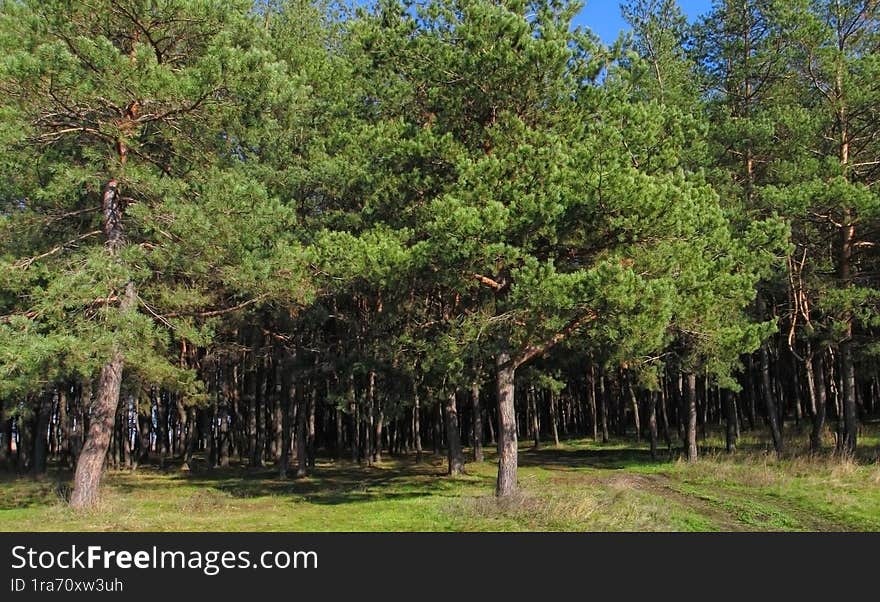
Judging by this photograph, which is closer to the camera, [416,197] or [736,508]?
[736,508]

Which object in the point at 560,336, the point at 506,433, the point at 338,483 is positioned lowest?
the point at 338,483

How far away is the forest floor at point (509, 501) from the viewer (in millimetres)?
13352

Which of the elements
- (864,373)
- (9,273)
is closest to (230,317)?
(9,273)

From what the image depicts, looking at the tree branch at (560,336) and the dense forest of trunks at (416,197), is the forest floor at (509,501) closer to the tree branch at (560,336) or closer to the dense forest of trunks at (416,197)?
the dense forest of trunks at (416,197)

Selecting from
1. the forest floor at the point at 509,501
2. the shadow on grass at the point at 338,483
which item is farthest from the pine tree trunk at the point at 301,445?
the forest floor at the point at 509,501

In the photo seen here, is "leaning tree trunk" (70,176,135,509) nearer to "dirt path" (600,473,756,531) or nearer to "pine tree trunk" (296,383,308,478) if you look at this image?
"pine tree trunk" (296,383,308,478)

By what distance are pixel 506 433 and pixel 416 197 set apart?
6.28 meters

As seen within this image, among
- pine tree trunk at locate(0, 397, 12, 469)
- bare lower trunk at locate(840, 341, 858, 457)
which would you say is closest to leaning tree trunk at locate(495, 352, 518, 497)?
bare lower trunk at locate(840, 341, 858, 457)

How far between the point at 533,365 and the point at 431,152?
40.9 ft

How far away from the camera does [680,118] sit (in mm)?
15477

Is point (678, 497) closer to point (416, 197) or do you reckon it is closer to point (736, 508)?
point (736, 508)

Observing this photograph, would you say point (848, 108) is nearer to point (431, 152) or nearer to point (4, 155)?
point (431, 152)

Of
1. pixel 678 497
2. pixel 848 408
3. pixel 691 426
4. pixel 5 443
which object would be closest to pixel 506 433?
pixel 678 497

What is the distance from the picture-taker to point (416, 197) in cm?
1759
